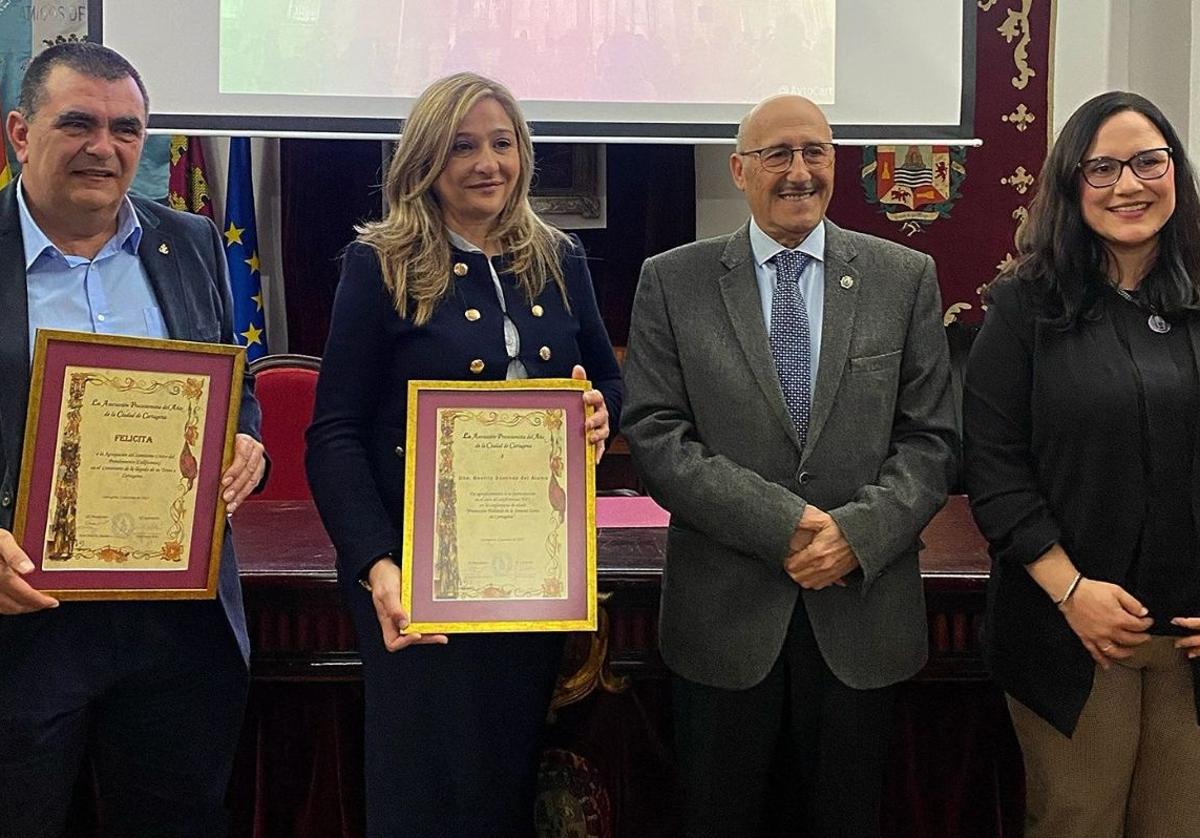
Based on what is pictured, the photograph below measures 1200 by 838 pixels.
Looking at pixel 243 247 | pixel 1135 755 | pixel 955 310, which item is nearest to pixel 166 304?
pixel 1135 755

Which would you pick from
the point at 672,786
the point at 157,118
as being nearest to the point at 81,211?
the point at 672,786

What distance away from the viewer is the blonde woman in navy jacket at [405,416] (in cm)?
167

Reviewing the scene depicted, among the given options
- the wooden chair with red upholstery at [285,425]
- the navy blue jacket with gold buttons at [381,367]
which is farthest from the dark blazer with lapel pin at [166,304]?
the wooden chair with red upholstery at [285,425]

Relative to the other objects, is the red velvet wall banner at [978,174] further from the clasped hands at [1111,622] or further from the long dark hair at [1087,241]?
the clasped hands at [1111,622]

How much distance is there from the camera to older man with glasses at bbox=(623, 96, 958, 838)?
1705mm

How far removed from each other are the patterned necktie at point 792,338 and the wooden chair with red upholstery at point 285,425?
199cm

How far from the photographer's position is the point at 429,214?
1.72 m

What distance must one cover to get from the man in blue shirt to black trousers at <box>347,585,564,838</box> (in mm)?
278

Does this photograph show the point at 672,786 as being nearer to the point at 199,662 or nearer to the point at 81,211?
the point at 199,662

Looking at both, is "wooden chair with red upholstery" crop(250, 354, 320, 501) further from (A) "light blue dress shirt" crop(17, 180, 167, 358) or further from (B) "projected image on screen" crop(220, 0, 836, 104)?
(A) "light blue dress shirt" crop(17, 180, 167, 358)

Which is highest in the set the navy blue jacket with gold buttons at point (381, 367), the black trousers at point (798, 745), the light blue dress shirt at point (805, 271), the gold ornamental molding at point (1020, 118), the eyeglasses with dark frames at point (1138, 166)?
the gold ornamental molding at point (1020, 118)

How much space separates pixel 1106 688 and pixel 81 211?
1.66 meters

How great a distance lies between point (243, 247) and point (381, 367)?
318 centimetres

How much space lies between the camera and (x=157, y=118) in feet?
12.3
